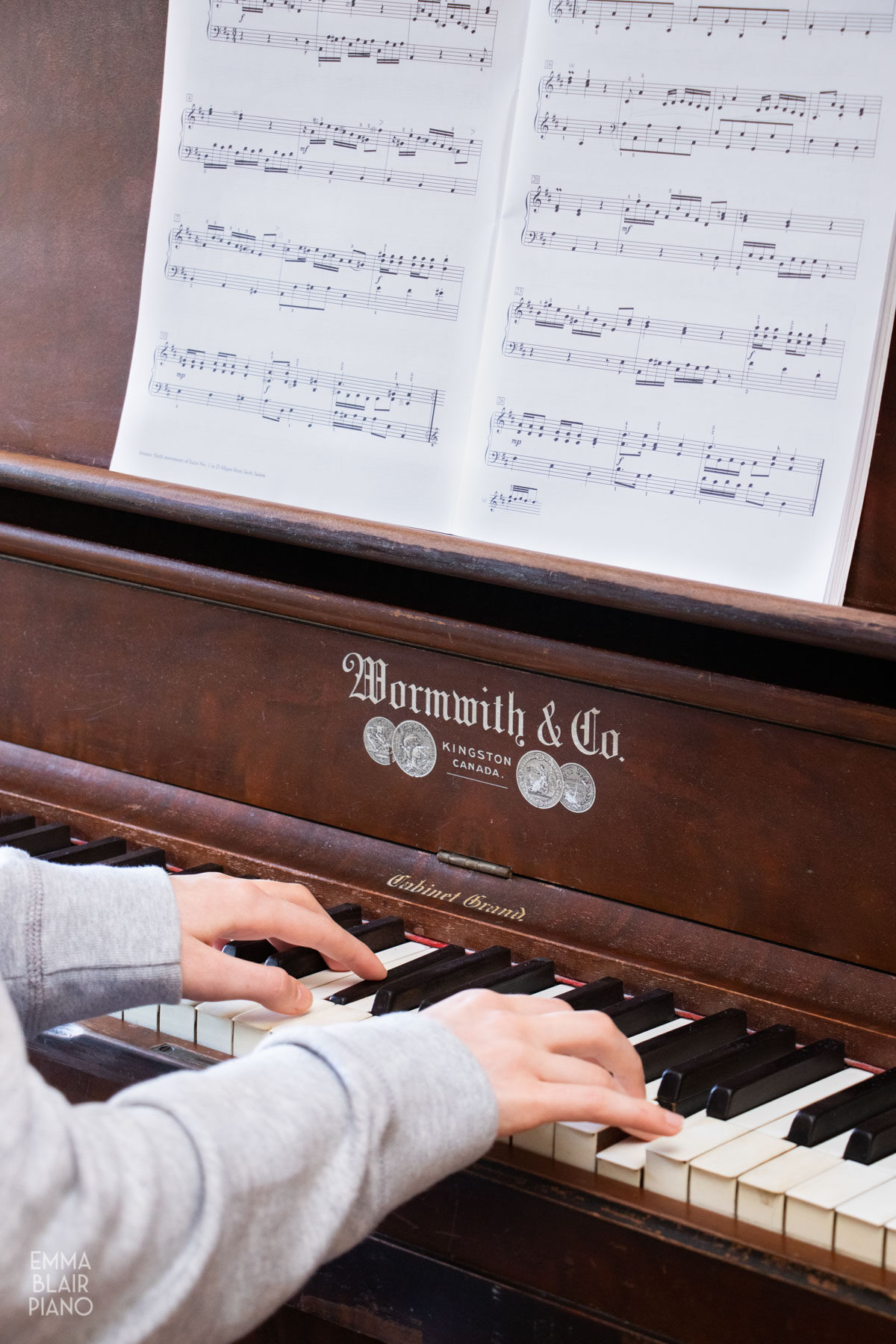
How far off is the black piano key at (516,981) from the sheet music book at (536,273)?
448mm

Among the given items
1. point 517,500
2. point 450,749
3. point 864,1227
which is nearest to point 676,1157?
point 864,1227

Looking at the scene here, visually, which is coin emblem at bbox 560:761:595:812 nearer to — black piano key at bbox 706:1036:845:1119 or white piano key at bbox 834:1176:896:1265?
black piano key at bbox 706:1036:845:1119

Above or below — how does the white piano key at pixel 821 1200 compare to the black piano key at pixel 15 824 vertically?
above

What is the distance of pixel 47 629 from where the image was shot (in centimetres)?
190

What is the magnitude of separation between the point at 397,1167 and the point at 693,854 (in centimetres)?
64

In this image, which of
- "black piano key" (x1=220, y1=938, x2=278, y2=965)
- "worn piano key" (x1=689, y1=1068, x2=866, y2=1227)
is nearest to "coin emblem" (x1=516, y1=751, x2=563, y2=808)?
"black piano key" (x1=220, y1=938, x2=278, y2=965)

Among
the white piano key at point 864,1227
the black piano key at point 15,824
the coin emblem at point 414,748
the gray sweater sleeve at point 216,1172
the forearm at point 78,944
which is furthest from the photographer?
the black piano key at point 15,824

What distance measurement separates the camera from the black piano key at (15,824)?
5.69 ft

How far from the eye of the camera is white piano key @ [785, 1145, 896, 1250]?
1.01 m

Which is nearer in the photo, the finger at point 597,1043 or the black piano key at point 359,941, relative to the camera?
the finger at point 597,1043

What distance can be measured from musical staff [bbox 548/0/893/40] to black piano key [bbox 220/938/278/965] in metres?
1.06

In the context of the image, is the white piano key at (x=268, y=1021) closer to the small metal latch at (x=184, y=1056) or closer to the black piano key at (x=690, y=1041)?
the small metal latch at (x=184, y=1056)

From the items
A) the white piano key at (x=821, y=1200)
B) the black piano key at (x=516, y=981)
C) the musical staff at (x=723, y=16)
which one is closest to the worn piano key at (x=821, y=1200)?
the white piano key at (x=821, y=1200)

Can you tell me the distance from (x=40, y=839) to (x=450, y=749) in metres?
0.54
